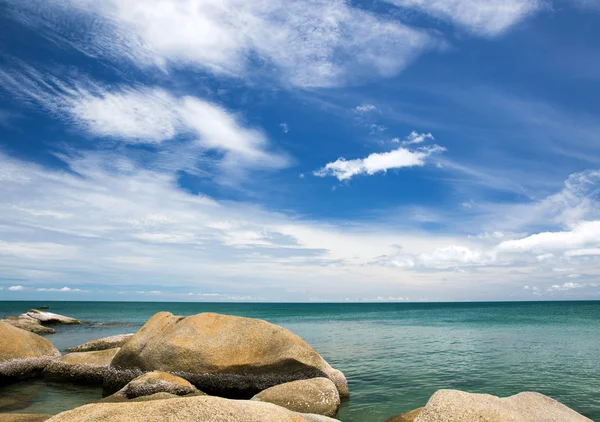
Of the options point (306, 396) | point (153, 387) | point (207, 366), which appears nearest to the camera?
point (153, 387)

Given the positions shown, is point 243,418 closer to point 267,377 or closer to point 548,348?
point 267,377

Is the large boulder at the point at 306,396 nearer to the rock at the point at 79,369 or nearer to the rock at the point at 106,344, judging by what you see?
the rock at the point at 79,369

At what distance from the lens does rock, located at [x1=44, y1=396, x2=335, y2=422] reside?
550cm

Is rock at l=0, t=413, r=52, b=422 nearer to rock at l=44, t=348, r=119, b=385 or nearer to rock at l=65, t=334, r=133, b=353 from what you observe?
rock at l=44, t=348, r=119, b=385

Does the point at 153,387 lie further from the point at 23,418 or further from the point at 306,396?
the point at 23,418

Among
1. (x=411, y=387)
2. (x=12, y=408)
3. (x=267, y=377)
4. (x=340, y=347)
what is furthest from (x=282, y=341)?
(x=340, y=347)

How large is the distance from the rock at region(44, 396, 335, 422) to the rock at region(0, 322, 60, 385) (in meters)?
15.7

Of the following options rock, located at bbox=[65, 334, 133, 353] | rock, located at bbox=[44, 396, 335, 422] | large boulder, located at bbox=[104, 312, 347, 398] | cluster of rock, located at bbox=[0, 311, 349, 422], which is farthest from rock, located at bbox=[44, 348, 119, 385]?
rock, located at bbox=[44, 396, 335, 422]

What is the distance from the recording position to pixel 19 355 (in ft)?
61.5

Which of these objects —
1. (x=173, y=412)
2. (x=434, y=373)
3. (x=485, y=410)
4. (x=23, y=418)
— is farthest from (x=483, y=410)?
(x=434, y=373)

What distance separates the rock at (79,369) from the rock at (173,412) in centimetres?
1407

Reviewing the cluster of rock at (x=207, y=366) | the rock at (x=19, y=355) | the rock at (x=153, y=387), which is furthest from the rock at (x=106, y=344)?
the rock at (x=153, y=387)

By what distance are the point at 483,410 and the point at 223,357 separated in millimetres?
10894

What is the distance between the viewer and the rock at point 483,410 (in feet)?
23.4
